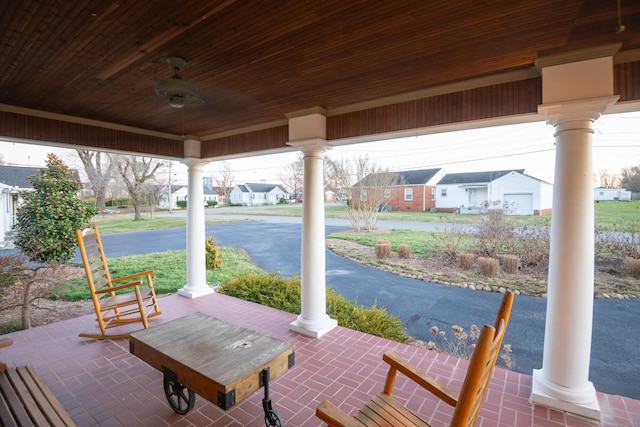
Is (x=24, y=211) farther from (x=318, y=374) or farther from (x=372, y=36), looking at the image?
(x=372, y=36)

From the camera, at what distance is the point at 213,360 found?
193 cm

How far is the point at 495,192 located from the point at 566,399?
9.31 metres

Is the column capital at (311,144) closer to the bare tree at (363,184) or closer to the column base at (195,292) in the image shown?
the column base at (195,292)

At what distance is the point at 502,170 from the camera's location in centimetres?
1066

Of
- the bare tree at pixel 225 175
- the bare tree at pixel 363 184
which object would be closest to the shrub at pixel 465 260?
the bare tree at pixel 363 184

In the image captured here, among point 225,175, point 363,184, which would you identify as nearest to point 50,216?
point 363,184

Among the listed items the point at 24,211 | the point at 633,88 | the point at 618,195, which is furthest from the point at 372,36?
the point at 618,195

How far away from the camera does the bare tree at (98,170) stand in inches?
423

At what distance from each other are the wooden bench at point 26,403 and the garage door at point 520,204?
28.1ft

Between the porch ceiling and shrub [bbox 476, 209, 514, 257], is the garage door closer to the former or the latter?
shrub [bbox 476, 209, 514, 257]

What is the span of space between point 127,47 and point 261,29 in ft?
3.28

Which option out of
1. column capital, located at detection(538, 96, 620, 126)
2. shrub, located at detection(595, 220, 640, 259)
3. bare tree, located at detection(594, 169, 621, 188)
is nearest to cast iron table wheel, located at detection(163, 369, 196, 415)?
column capital, located at detection(538, 96, 620, 126)

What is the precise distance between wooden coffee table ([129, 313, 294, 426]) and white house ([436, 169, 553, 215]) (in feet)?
23.8

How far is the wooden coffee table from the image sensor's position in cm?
172
